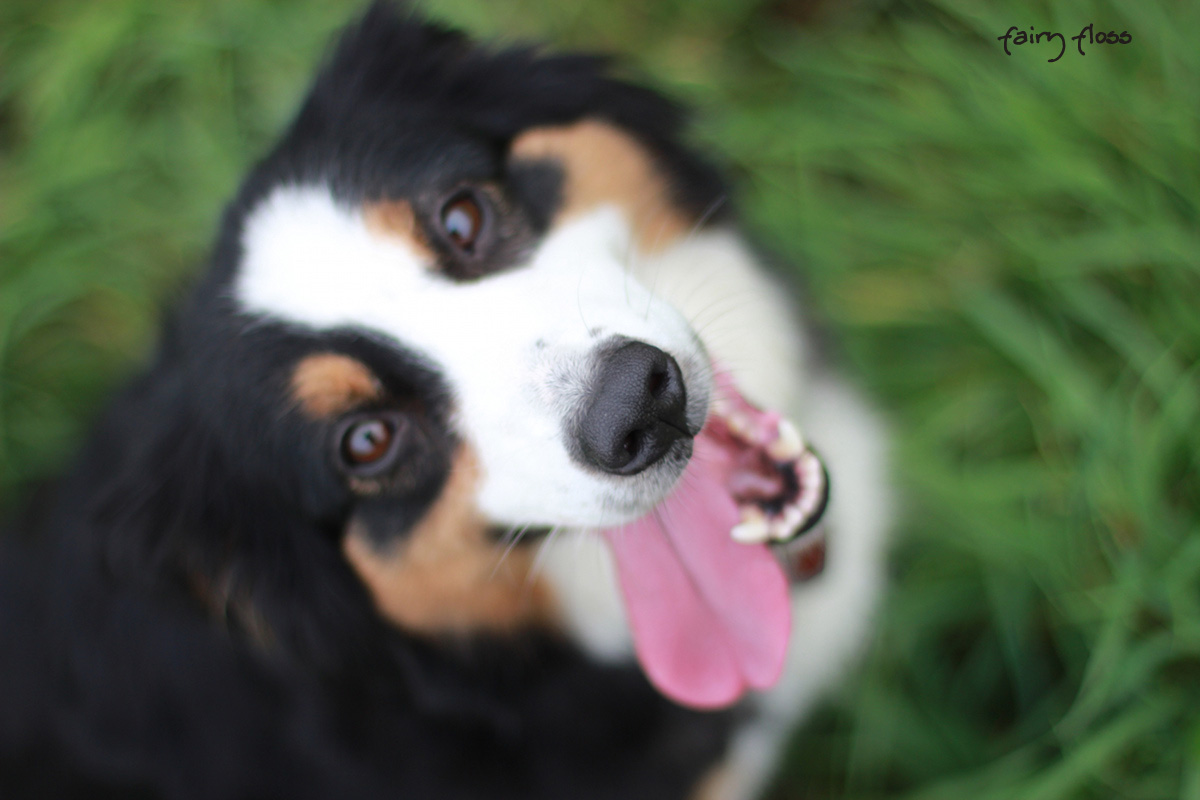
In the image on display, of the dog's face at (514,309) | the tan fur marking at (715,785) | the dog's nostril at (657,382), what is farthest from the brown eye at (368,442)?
the tan fur marking at (715,785)

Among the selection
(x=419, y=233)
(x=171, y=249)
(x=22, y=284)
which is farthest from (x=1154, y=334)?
(x=22, y=284)

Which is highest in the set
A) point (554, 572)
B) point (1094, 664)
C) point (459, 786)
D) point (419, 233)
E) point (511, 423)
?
point (419, 233)

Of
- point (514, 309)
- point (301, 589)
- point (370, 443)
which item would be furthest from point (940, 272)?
point (301, 589)

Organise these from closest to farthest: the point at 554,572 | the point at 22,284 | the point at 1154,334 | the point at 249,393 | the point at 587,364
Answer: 1. the point at 587,364
2. the point at 249,393
3. the point at 554,572
4. the point at 1154,334
5. the point at 22,284

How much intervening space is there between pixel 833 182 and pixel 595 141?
159 centimetres

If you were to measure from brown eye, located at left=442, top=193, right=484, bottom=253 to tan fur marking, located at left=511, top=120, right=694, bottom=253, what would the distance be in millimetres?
180

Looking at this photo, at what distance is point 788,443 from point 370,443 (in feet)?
2.87

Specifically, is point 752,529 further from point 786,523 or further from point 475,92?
point 475,92

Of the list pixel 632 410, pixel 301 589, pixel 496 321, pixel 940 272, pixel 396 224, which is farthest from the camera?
pixel 940 272

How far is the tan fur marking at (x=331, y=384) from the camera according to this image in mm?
1602

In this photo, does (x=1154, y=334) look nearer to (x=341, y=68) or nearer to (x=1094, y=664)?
(x=1094, y=664)

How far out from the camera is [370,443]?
172 cm

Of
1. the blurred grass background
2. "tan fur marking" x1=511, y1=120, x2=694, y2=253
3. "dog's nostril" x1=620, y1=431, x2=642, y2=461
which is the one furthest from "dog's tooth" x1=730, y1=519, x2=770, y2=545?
the blurred grass background

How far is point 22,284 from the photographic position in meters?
3.44
